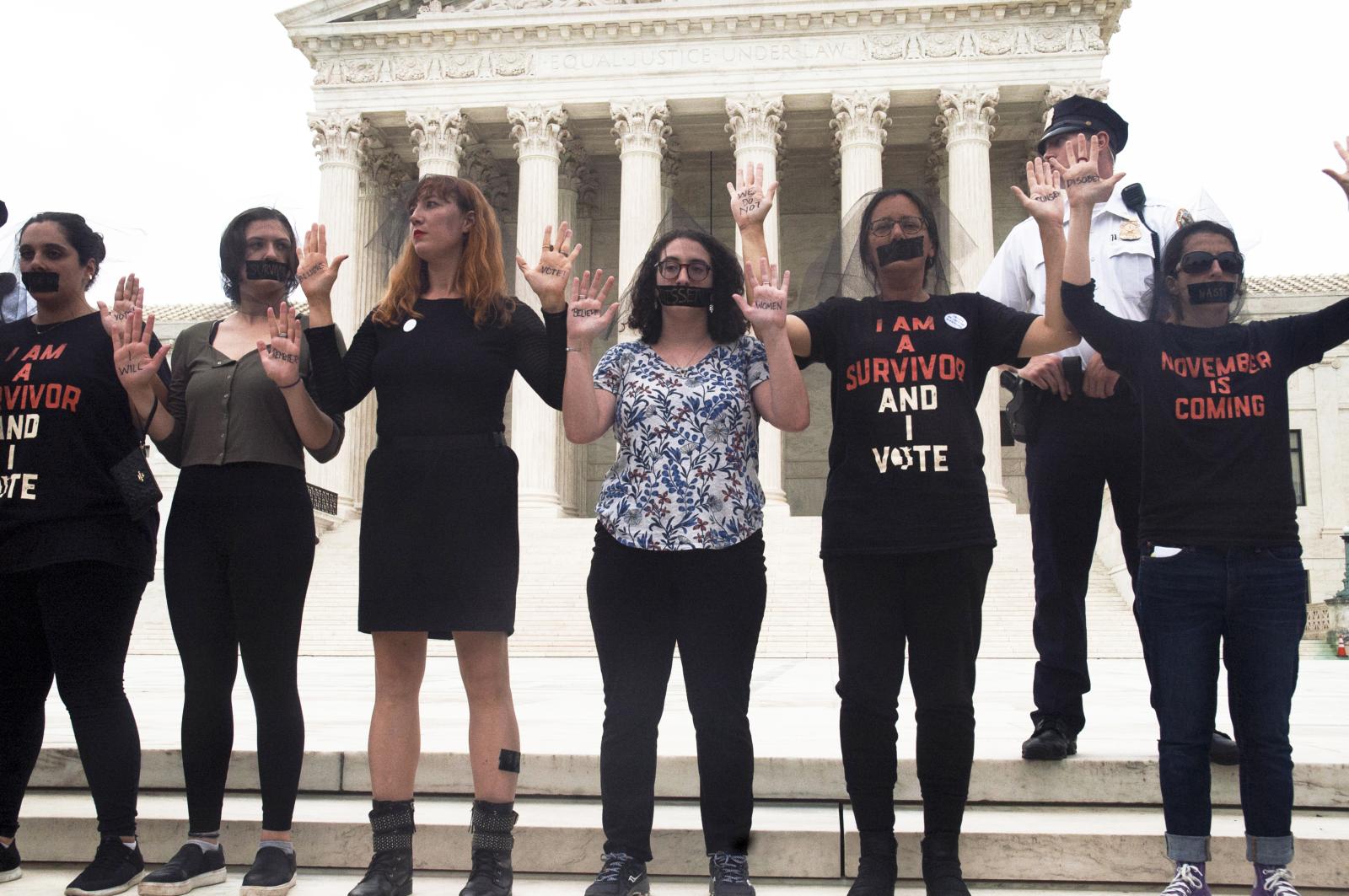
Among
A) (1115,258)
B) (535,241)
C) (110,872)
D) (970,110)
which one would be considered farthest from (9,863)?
(970,110)

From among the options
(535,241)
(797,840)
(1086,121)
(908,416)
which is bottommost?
(797,840)

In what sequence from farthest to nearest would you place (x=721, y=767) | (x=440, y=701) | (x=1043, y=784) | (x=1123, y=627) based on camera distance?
(x=1123, y=627), (x=440, y=701), (x=1043, y=784), (x=721, y=767)

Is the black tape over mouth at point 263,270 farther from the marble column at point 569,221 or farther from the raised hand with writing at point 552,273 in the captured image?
the marble column at point 569,221

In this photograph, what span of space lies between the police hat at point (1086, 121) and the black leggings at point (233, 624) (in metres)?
3.57

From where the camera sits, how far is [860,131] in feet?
91.9

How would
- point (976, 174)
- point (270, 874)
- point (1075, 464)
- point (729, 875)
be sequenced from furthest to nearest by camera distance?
1. point (976, 174)
2. point (1075, 464)
3. point (270, 874)
4. point (729, 875)

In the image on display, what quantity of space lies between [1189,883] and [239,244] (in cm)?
427

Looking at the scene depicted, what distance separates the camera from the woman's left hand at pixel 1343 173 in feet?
14.8

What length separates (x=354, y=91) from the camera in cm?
2956

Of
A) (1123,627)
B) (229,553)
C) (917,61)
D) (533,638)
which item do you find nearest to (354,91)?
(917,61)

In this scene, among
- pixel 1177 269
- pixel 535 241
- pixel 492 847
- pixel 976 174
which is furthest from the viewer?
pixel 535 241

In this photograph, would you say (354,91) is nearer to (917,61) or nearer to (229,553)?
(917,61)

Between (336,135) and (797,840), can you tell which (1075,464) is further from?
(336,135)

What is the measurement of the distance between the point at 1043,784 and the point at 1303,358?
76.7 inches
